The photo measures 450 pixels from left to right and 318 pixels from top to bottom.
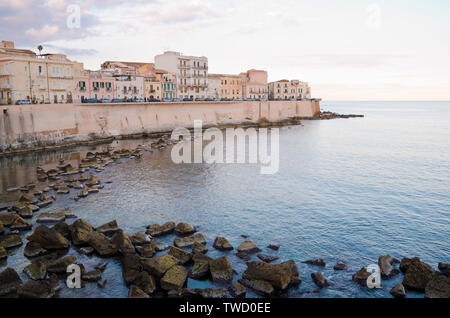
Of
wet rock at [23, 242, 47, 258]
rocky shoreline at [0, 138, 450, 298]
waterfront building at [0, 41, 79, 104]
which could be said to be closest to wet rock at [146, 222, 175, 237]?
rocky shoreline at [0, 138, 450, 298]

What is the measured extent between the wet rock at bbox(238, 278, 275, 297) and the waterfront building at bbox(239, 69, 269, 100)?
9399cm

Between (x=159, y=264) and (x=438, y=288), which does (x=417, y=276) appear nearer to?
(x=438, y=288)

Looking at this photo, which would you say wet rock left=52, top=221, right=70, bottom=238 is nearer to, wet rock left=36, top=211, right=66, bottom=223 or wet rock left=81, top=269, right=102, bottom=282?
wet rock left=36, top=211, right=66, bottom=223

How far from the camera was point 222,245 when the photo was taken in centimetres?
1678

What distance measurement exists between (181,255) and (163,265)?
5.00 ft

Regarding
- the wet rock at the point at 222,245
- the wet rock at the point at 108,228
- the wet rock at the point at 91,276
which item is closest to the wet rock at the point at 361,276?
the wet rock at the point at 222,245

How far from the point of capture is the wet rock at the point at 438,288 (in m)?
12.7

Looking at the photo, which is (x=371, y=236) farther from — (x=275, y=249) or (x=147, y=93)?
(x=147, y=93)
